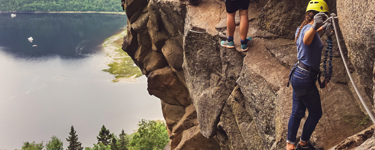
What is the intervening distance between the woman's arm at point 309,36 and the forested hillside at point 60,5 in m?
177

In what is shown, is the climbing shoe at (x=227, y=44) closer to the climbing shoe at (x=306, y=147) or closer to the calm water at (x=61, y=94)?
the climbing shoe at (x=306, y=147)

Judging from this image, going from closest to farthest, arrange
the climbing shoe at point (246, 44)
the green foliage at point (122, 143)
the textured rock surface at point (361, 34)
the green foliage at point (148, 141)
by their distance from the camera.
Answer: the textured rock surface at point (361, 34)
the climbing shoe at point (246, 44)
the green foliage at point (148, 141)
the green foliage at point (122, 143)

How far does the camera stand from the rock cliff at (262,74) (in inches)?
269

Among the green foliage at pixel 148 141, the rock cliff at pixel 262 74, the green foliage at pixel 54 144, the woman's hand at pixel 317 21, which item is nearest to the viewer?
the woman's hand at pixel 317 21

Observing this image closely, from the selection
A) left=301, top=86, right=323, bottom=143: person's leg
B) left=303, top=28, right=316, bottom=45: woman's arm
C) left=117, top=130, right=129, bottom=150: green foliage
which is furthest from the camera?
left=117, top=130, right=129, bottom=150: green foliage

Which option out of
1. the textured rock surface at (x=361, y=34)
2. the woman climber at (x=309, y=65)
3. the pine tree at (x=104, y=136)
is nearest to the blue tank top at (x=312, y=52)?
the woman climber at (x=309, y=65)

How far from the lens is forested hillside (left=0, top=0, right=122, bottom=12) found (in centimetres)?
15962

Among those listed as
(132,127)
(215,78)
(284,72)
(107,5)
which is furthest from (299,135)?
(107,5)

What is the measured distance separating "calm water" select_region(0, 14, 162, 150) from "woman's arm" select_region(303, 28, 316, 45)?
56479 millimetres

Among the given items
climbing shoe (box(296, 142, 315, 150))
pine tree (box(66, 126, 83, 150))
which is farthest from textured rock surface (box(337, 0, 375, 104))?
pine tree (box(66, 126, 83, 150))

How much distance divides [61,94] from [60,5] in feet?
375

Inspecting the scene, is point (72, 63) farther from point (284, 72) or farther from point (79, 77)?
point (284, 72)

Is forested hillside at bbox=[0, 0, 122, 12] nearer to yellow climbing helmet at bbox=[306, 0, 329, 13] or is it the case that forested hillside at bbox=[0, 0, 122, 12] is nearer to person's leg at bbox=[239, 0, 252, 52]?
person's leg at bbox=[239, 0, 252, 52]

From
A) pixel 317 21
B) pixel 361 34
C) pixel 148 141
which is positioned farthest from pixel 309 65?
pixel 148 141
